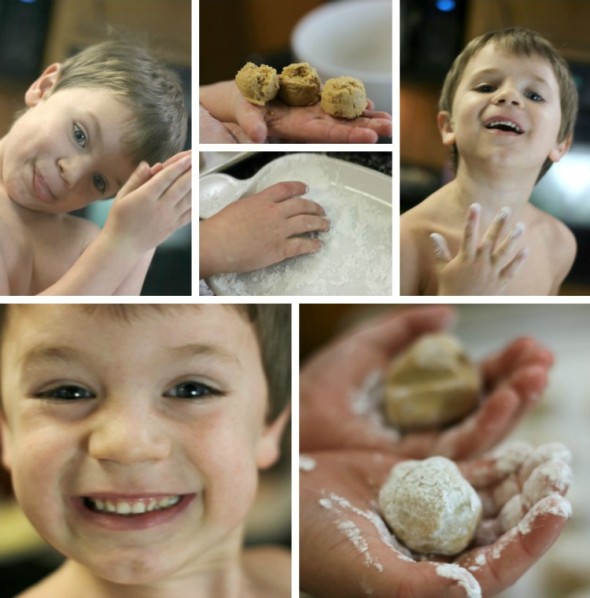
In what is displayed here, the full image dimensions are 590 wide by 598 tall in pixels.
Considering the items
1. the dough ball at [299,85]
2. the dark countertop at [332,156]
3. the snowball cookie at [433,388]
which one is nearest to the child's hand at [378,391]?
the snowball cookie at [433,388]

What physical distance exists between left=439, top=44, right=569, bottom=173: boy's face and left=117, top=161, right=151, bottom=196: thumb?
14.5 inches

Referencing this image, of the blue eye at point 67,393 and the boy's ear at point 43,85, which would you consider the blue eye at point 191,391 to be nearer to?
the blue eye at point 67,393

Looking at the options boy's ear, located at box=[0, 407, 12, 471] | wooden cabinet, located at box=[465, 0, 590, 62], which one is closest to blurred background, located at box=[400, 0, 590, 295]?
wooden cabinet, located at box=[465, 0, 590, 62]

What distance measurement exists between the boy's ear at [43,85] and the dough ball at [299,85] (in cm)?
28

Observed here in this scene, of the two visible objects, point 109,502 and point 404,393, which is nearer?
point 109,502

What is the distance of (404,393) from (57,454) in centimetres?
48

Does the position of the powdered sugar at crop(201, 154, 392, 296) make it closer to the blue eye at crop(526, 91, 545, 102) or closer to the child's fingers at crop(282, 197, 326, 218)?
the child's fingers at crop(282, 197, 326, 218)

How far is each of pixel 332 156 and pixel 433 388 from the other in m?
0.36

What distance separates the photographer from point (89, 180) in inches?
37.7

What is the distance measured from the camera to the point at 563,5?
1010mm

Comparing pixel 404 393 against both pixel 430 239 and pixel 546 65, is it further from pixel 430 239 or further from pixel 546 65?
pixel 546 65

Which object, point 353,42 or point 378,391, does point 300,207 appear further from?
point 378,391

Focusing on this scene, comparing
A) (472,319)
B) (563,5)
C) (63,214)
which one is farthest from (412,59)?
(63,214)

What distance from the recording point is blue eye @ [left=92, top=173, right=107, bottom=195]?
Answer: 96 cm
